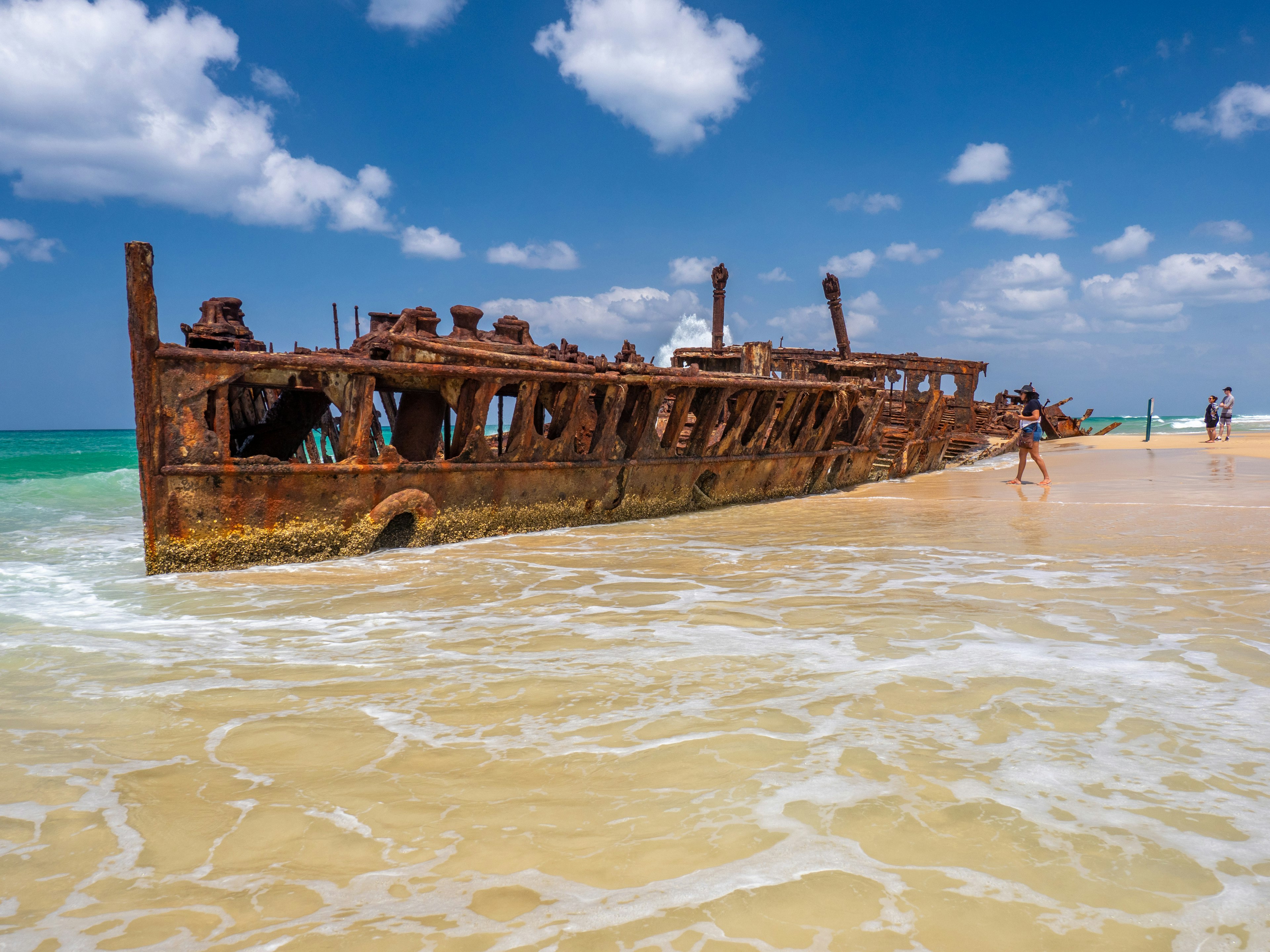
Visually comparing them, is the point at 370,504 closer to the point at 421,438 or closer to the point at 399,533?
the point at 399,533

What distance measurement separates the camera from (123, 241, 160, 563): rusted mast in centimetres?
588

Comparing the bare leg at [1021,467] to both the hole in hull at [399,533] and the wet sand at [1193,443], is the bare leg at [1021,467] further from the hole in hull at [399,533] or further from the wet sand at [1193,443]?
the hole in hull at [399,533]

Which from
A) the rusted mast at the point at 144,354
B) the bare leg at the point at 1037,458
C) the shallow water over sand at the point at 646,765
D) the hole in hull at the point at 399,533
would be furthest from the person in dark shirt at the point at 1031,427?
the rusted mast at the point at 144,354

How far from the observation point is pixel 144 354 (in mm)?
5883

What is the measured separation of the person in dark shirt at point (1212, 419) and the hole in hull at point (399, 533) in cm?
3080

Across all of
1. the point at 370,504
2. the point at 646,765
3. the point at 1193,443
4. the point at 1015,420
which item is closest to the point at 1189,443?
the point at 1193,443

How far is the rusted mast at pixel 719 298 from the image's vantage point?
18.5m

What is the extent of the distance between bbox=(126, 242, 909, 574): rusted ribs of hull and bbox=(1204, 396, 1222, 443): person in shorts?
81.4 ft

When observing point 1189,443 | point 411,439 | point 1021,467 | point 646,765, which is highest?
point 411,439

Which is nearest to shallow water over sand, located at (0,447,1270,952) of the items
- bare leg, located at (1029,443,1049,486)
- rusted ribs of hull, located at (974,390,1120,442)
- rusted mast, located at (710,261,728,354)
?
bare leg, located at (1029,443,1049,486)

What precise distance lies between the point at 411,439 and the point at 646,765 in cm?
586

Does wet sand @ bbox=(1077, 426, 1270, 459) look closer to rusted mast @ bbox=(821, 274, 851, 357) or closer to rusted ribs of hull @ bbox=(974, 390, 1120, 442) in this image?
rusted ribs of hull @ bbox=(974, 390, 1120, 442)

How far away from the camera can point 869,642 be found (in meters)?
Answer: 4.08

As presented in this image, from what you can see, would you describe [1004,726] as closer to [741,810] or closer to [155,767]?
[741,810]
